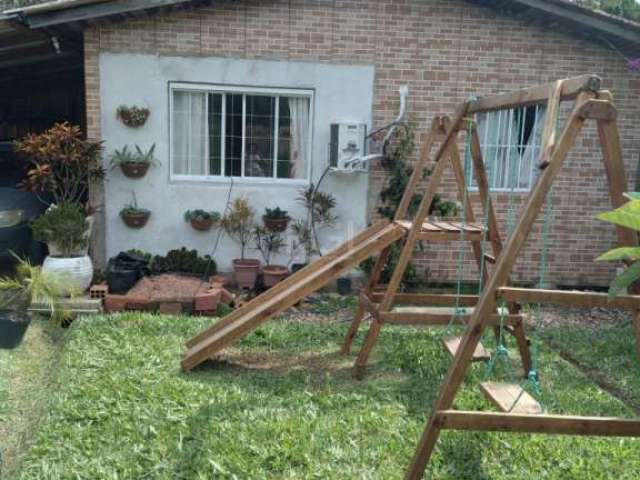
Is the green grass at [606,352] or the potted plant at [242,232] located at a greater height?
the potted plant at [242,232]

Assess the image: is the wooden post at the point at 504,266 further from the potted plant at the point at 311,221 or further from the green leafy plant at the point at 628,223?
the potted plant at the point at 311,221

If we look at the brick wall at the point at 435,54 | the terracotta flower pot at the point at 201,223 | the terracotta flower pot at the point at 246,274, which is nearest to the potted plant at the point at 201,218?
the terracotta flower pot at the point at 201,223

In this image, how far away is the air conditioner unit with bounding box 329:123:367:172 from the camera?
7809mm

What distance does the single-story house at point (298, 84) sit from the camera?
762 cm

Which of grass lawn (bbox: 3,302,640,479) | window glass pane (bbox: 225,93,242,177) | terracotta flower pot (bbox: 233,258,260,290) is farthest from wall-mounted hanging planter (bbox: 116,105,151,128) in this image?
grass lawn (bbox: 3,302,640,479)

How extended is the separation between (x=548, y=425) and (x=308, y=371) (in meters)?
2.35

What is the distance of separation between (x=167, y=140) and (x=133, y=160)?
49cm

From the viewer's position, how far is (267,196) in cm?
804

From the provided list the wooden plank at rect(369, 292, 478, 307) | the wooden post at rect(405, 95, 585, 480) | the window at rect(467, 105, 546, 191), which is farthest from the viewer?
the window at rect(467, 105, 546, 191)

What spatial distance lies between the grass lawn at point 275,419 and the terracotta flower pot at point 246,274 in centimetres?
207

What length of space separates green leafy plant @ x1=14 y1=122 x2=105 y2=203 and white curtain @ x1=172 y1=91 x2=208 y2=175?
0.97 m

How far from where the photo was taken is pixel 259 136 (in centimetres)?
805

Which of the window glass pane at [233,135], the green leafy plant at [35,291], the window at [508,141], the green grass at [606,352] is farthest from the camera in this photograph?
the window at [508,141]

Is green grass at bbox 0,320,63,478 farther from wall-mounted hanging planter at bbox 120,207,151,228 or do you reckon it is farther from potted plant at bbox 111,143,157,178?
potted plant at bbox 111,143,157,178
